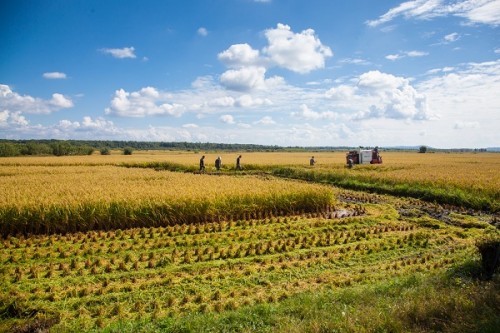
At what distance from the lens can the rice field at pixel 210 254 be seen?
6621mm

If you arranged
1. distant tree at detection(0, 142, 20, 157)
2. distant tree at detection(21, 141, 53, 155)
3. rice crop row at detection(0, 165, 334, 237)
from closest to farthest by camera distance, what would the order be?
1. rice crop row at detection(0, 165, 334, 237)
2. distant tree at detection(0, 142, 20, 157)
3. distant tree at detection(21, 141, 53, 155)

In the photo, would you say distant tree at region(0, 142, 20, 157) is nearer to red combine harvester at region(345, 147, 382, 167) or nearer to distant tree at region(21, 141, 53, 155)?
distant tree at region(21, 141, 53, 155)

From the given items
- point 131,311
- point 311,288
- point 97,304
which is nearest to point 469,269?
point 311,288

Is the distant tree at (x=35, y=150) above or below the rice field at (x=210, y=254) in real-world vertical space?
above

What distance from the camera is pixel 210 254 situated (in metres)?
10.4

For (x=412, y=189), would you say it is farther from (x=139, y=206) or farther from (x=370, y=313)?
(x=370, y=313)

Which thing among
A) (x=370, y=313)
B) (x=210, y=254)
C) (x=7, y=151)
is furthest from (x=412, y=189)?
(x=7, y=151)

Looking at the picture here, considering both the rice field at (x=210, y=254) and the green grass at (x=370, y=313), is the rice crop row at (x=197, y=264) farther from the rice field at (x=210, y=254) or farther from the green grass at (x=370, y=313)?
the green grass at (x=370, y=313)

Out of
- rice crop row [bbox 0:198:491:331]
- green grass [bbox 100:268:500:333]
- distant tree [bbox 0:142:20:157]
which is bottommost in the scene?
rice crop row [bbox 0:198:491:331]

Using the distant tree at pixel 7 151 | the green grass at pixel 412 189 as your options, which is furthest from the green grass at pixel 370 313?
the distant tree at pixel 7 151

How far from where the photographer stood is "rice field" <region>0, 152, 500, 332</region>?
6621 mm

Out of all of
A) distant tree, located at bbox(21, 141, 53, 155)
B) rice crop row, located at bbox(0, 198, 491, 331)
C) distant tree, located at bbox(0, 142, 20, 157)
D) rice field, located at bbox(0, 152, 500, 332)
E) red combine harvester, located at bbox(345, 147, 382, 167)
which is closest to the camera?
rice field, located at bbox(0, 152, 500, 332)

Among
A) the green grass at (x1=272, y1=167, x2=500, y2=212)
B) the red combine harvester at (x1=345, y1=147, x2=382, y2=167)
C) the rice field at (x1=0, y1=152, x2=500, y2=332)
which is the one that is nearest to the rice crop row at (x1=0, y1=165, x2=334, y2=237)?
the rice field at (x1=0, y1=152, x2=500, y2=332)

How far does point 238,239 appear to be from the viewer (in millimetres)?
12352
